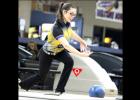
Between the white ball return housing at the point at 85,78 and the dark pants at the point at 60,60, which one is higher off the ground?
the dark pants at the point at 60,60

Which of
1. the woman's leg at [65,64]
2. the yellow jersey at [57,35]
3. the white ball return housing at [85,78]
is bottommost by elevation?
the white ball return housing at [85,78]

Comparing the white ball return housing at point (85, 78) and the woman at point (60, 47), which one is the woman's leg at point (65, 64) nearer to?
the woman at point (60, 47)

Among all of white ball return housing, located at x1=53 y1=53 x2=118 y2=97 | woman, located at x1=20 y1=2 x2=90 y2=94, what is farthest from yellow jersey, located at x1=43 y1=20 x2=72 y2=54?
white ball return housing, located at x1=53 y1=53 x2=118 y2=97

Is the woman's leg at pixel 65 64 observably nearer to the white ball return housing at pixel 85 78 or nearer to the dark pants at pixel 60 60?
the dark pants at pixel 60 60

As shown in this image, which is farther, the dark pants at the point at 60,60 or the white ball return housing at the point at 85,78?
the white ball return housing at the point at 85,78

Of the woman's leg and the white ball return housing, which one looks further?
the white ball return housing

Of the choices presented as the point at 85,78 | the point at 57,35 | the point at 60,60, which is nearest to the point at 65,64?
the point at 60,60

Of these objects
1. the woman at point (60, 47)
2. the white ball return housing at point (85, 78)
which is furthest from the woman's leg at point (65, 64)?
the white ball return housing at point (85, 78)

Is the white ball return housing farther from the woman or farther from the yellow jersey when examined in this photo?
the yellow jersey

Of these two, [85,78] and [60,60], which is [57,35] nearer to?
[60,60]
